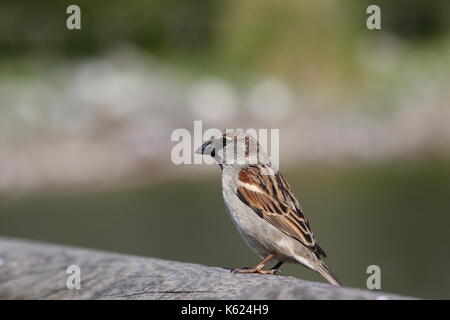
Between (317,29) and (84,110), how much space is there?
244 inches

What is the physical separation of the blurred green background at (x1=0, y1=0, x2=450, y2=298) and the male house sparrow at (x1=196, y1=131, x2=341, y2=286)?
681 centimetres

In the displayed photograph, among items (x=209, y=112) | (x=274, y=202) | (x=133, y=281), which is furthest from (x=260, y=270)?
(x=209, y=112)

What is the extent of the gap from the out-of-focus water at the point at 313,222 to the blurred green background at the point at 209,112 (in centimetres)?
Answer: 5

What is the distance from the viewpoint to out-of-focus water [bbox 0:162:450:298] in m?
10.2

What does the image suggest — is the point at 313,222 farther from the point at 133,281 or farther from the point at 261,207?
the point at 133,281

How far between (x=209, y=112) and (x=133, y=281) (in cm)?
1916

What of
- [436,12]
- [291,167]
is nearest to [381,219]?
[291,167]

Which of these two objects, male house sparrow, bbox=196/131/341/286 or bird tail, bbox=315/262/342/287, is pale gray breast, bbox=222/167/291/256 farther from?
bird tail, bbox=315/262/342/287

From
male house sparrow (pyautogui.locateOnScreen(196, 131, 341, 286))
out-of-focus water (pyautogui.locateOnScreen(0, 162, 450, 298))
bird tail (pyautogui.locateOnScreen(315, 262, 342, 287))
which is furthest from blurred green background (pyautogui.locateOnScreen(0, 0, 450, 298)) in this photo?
bird tail (pyautogui.locateOnScreen(315, 262, 342, 287))

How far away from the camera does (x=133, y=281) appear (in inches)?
155

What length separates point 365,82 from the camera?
81.4ft

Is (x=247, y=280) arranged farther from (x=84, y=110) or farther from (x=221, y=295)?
(x=84, y=110)

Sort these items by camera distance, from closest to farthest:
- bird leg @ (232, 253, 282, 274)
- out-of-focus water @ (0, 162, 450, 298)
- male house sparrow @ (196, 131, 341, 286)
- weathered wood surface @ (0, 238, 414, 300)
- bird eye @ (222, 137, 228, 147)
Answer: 1. weathered wood surface @ (0, 238, 414, 300)
2. bird leg @ (232, 253, 282, 274)
3. male house sparrow @ (196, 131, 341, 286)
4. bird eye @ (222, 137, 228, 147)
5. out-of-focus water @ (0, 162, 450, 298)

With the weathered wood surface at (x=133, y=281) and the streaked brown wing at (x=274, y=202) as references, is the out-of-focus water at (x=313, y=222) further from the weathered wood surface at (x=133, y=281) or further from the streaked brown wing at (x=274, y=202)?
the weathered wood surface at (x=133, y=281)
